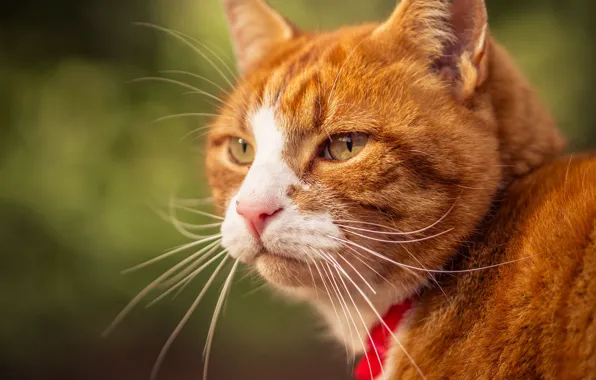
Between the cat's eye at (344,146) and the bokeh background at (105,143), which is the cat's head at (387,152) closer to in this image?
the cat's eye at (344,146)

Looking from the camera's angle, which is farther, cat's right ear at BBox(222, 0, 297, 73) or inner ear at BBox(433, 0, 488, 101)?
cat's right ear at BBox(222, 0, 297, 73)

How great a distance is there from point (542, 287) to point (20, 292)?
1423 millimetres

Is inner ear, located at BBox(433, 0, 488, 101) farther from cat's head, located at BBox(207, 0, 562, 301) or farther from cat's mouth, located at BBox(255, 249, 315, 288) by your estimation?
cat's mouth, located at BBox(255, 249, 315, 288)

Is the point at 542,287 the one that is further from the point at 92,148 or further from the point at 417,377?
the point at 92,148

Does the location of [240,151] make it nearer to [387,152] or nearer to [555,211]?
[387,152]

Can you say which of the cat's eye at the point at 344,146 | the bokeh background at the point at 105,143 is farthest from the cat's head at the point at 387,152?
the bokeh background at the point at 105,143

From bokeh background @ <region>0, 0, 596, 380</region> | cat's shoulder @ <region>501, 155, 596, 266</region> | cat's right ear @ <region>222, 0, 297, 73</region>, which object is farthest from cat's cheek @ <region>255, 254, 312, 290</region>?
bokeh background @ <region>0, 0, 596, 380</region>

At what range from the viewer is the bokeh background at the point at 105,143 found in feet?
5.22

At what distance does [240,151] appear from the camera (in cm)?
100

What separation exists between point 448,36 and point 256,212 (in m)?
0.37

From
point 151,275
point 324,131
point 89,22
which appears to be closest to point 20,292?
point 151,275

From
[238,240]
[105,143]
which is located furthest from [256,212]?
[105,143]

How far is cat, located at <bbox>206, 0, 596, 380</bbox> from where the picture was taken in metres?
0.72

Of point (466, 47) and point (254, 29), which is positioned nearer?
point (466, 47)
